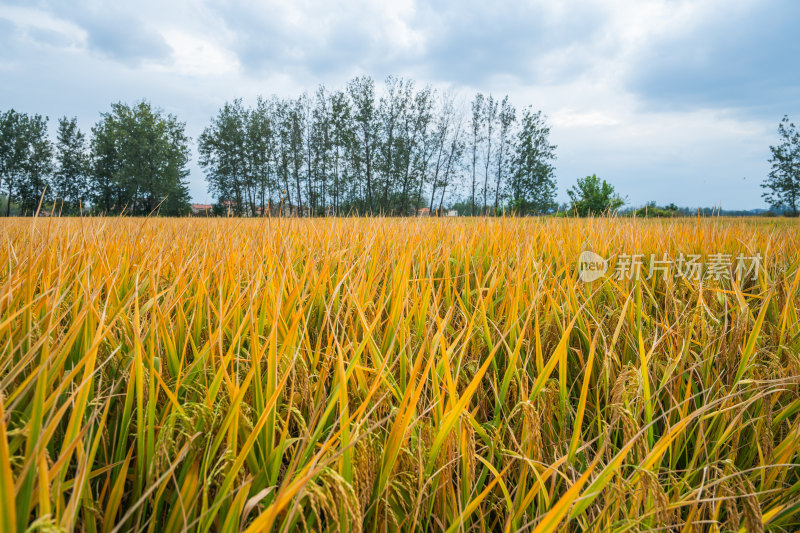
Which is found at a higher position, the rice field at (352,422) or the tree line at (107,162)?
the tree line at (107,162)

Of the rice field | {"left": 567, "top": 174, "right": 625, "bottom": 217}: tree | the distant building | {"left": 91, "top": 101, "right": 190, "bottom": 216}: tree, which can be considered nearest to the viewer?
the rice field

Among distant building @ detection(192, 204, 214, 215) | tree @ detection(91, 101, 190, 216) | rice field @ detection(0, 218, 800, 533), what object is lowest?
rice field @ detection(0, 218, 800, 533)

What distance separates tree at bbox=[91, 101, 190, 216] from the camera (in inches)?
1282

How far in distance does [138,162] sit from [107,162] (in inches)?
189

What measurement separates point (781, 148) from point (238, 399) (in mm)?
42101

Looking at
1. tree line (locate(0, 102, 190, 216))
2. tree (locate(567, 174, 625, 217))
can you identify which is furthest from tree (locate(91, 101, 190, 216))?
tree (locate(567, 174, 625, 217))

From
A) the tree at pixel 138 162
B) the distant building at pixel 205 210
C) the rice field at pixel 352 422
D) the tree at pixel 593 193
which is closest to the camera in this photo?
the rice field at pixel 352 422

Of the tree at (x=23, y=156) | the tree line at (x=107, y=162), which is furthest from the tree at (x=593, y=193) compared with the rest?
the tree at (x=23, y=156)

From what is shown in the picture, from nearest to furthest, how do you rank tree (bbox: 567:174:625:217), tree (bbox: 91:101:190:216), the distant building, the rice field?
the rice field → the distant building → tree (bbox: 567:174:625:217) → tree (bbox: 91:101:190:216)

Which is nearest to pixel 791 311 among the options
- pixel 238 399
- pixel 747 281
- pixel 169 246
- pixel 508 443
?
pixel 747 281

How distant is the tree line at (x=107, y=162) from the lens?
3297 centimetres

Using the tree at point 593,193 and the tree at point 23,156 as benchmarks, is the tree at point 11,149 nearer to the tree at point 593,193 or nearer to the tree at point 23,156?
the tree at point 23,156

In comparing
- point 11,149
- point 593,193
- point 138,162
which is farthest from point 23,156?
point 593,193

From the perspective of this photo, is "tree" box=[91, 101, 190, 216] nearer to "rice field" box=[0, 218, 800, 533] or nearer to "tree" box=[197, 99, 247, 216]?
"tree" box=[197, 99, 247, 216]
